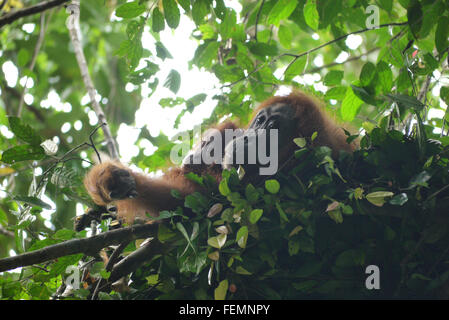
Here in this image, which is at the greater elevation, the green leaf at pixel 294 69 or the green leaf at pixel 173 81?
the green leaf at pixel 294 69

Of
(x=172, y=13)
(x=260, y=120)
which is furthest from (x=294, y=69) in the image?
(x=172, y=13)

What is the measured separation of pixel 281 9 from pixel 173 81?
0.75m

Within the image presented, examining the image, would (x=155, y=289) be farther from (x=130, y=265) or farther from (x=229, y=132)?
(x=229, y=132)

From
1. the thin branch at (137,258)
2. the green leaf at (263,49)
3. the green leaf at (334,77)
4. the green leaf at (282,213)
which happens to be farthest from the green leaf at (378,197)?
the green leaf at (263,49)

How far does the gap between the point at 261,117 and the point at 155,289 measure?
3.74ft

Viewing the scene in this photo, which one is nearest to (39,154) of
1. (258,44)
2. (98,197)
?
(98,197)

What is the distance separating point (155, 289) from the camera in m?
2.09

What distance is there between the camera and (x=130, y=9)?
241 cm

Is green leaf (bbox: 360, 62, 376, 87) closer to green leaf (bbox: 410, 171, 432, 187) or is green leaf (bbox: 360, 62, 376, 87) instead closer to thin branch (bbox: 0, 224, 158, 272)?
green leaf (bbox: 410, 171, 432, 187)

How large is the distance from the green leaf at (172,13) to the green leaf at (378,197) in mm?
1293

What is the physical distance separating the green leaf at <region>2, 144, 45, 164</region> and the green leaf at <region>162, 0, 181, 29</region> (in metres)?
0.91

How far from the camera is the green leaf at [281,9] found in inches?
101

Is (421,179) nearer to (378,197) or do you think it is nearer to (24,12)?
(378,197)
